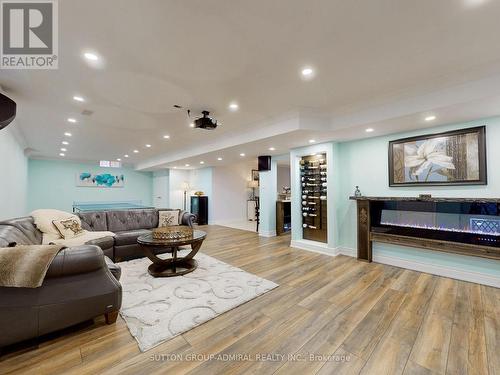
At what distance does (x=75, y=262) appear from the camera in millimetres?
1792

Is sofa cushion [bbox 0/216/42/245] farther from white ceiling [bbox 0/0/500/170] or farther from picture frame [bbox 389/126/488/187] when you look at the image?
picture frame [bbox 389/126/488/187]

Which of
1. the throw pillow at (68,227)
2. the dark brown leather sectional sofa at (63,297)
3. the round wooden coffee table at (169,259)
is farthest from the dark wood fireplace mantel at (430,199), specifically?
the throw pillow at (68,227)

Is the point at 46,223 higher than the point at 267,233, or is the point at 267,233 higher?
the point at 46,223

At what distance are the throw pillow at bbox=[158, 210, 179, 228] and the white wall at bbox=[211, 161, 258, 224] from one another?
131 inches

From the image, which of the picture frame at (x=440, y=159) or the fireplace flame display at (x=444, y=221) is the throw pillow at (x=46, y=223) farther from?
the picture frame at (x=440, y=159)

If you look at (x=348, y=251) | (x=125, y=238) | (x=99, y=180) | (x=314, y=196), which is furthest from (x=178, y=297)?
(x=99, y=180)

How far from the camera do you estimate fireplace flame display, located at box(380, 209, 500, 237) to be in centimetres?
298

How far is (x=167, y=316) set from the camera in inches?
84.4

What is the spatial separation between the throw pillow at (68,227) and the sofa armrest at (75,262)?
6.87 feet

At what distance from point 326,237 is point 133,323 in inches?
150

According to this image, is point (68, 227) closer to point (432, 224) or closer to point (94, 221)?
point (94, 221)

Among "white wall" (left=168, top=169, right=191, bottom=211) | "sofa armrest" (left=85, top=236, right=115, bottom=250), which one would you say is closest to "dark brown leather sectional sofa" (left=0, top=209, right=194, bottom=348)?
"sofa armrest" (left=85, top=236, right=115, bottom=250)

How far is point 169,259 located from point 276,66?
9.85 ft

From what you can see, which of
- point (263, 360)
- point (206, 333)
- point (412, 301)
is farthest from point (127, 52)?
point (412, 301)
